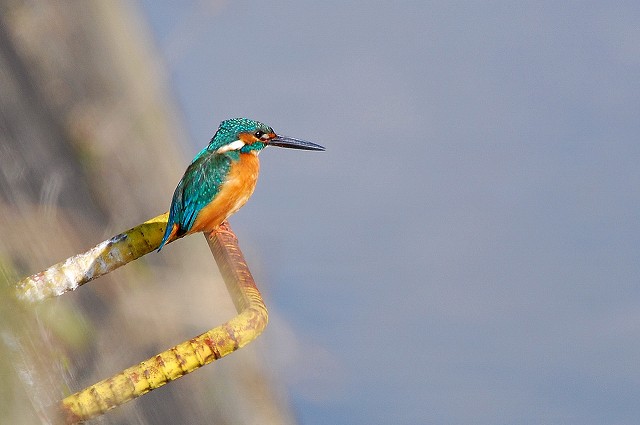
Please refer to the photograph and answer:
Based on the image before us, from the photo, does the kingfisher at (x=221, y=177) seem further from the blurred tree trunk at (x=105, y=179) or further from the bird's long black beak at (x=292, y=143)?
the blurred tree trunk at (x=105, y=179)

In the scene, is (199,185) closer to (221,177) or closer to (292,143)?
(221,177)

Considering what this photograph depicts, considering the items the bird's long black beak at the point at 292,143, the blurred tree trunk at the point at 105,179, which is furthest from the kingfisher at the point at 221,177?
the blurred tree trunk at the point at 105,179

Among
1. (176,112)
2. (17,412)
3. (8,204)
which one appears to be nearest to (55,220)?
(8,204)

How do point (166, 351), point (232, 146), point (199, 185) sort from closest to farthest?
point (166, 351) < point (199, 185) < point (232, 146)

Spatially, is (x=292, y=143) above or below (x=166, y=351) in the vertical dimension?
above

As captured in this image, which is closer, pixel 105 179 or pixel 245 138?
pixel 245 138

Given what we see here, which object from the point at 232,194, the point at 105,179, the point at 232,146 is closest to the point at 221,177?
the point at 232,194

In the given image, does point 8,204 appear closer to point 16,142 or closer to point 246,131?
point 16,142
